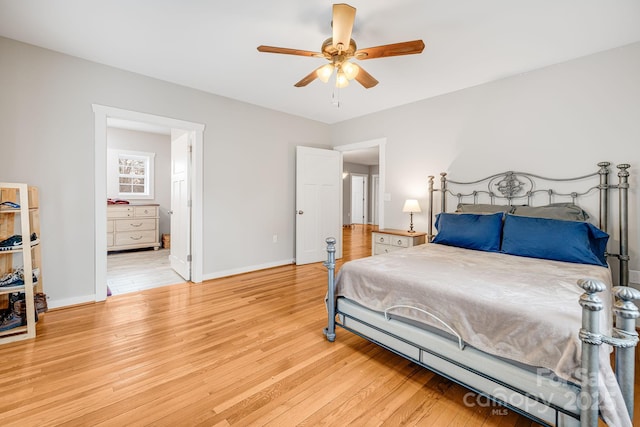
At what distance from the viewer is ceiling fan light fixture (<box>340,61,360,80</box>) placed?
230 cm

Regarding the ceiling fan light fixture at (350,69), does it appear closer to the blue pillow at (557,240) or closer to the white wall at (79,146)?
the blue pillow at (557,240)

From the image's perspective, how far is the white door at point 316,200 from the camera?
16.2 feet

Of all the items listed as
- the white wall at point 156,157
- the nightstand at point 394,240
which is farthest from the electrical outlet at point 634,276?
the white wall at point 156,157

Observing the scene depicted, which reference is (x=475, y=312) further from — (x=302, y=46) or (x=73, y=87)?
(x=73, y=87)

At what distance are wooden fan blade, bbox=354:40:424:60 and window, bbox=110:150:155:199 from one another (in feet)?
19.7

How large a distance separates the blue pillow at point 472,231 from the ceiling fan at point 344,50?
1.72m

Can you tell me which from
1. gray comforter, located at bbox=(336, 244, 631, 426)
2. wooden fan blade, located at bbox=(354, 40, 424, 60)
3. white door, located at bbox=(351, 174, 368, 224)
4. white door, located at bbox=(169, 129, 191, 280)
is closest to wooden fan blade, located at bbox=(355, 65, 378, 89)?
wooden fan blade, located at bbox=(354, 40, 424, 60)

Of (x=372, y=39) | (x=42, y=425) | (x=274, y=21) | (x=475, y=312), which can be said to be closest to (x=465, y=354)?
(x=475, y=312)

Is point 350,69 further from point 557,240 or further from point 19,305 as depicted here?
point 19,305

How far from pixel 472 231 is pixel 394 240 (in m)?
1.18

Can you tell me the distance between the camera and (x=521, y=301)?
1.49m

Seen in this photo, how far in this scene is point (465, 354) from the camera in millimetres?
1606

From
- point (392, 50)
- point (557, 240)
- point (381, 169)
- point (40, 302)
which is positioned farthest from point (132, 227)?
point (557, 240)

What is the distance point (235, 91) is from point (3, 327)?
3.32 metres
